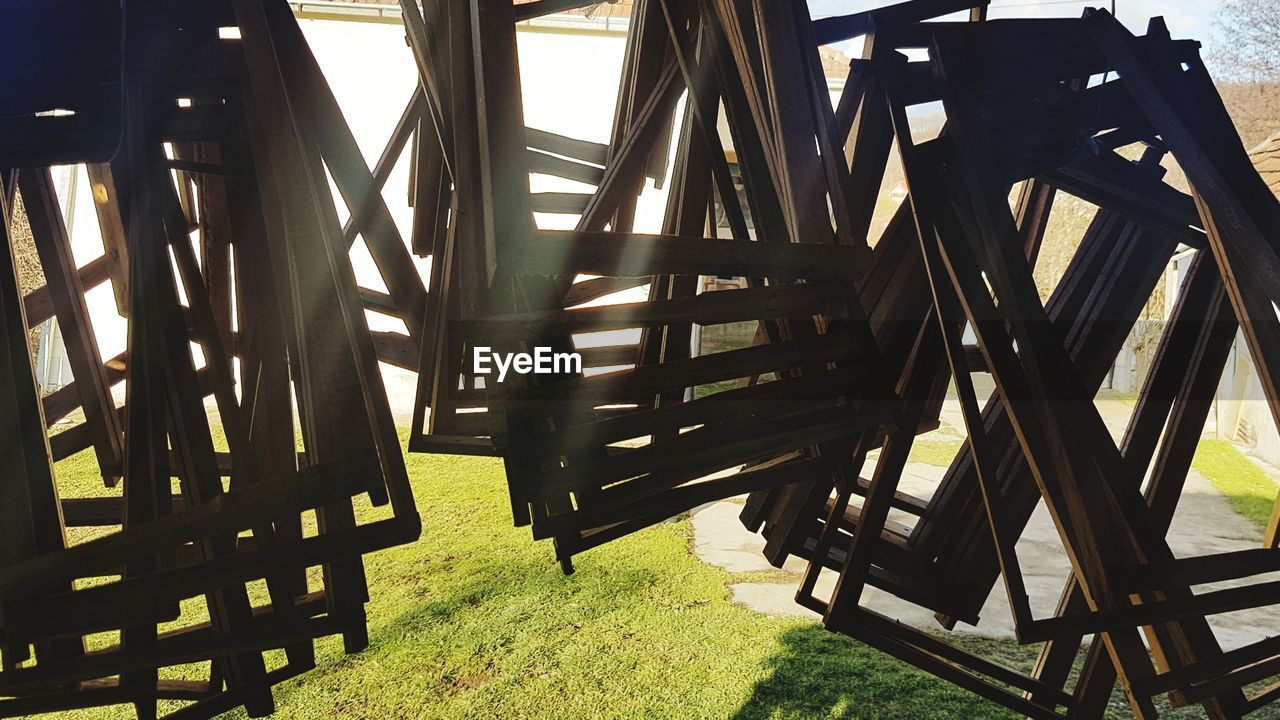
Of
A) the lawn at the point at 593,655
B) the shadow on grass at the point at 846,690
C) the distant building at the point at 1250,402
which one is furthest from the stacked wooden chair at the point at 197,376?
the distant building at the point at 1250,402

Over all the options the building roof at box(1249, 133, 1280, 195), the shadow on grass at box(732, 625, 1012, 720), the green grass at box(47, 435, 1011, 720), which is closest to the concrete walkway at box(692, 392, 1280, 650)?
the green grass at box(47, 435, 1011, 720)

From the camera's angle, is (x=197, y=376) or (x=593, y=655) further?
(x=593, y=655)

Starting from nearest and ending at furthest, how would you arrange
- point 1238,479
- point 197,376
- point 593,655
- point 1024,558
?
point 197,376 → point 593,655 → point 1024,558 → point 1238,479

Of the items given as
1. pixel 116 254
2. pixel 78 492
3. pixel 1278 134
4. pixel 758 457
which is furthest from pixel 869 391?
pixel 1278 134

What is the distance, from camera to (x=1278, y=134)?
8328 mm

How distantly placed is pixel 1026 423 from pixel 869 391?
444 mm

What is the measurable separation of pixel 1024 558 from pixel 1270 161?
5.14 metres

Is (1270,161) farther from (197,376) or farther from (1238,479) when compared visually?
(197,376)

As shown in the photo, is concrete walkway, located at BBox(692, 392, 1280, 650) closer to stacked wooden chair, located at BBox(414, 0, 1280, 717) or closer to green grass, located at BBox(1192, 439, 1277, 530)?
green grass, located at BBox(1192, 439, 1277, 530)

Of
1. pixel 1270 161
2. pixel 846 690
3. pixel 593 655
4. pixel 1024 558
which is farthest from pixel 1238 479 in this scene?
pixel 593 655

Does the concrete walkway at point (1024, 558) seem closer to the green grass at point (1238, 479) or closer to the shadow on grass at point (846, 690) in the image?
the green grass at point (1238, 479)

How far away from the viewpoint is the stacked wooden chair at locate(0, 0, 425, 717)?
1605 mm

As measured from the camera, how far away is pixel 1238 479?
734 centimetres

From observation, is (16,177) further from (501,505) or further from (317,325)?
(501,505)
